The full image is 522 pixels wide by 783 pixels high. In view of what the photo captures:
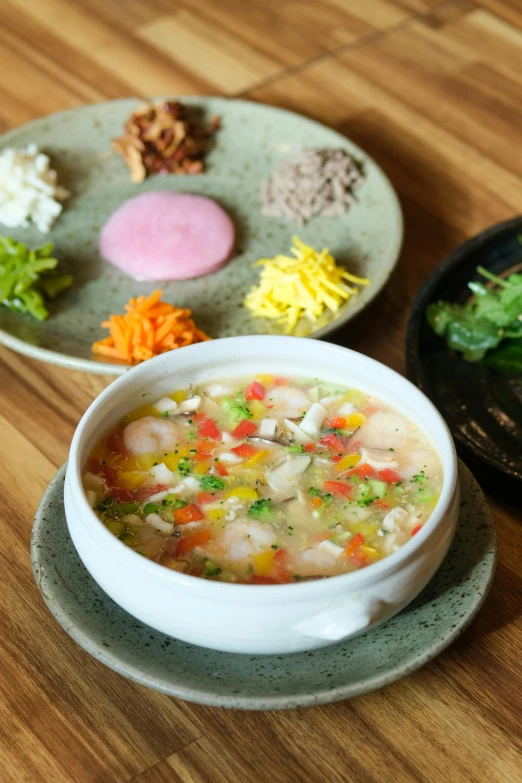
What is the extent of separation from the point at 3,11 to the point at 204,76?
0.74m

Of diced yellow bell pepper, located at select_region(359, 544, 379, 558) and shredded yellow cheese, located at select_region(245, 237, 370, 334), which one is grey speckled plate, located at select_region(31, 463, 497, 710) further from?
shredded yellow cheese, located at select_region(245, 237, 370, 334)

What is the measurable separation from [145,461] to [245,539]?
20 centimetres

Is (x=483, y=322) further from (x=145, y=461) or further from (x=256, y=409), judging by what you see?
(x=145, y=461)

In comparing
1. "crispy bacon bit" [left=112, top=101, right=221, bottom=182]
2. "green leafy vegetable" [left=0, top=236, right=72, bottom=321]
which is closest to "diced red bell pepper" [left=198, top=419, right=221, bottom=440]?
"green leafy vegetable" [left=0, top=236, right=72, bottom=321]

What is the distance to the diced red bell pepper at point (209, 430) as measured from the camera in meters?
1.34

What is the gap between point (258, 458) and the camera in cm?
130

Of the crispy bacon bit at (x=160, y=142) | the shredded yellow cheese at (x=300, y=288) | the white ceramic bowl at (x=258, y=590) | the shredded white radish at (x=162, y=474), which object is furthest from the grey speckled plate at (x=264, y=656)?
the crispy bacon bit at (x=160, y=142)

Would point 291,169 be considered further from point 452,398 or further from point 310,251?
point 452,398

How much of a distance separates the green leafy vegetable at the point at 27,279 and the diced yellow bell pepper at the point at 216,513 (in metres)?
0.83

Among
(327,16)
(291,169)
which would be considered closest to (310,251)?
(291,169)

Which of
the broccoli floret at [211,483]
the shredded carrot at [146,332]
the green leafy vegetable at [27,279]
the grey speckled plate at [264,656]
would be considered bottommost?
the green leafy vegetable at [27,279]

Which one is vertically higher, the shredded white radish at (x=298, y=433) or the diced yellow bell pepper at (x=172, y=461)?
the shredded white radish at (x=298, y=433)

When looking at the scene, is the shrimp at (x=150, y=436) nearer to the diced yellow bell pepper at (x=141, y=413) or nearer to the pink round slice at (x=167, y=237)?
the diced yellow bell pepper at (x=141, y=413)

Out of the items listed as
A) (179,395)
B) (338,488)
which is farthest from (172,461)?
(338,488)
